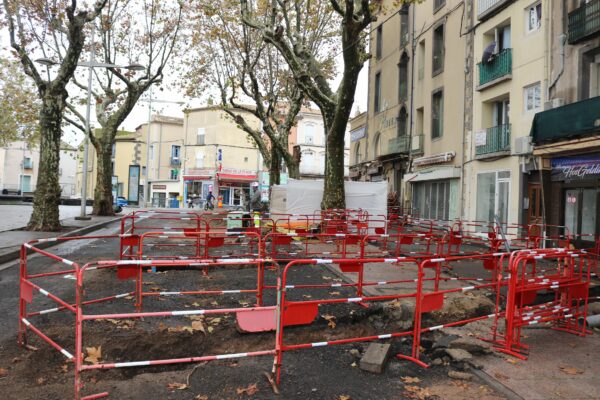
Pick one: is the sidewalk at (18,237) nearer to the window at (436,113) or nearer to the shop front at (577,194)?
the shop front at (577,194)

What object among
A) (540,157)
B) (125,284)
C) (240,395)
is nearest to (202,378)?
(240,395)

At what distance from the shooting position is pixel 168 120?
54312mm

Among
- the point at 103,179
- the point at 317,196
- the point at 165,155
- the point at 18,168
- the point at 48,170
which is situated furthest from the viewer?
the point at 18,168

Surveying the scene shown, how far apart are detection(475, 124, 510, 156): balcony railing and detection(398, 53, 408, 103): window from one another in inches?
324

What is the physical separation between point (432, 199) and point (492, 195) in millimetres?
5013

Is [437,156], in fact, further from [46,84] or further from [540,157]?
[46,84]

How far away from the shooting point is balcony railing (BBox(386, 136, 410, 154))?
82.7ft

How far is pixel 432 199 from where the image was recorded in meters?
23.1

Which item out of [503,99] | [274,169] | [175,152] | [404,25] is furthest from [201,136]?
[503,99]

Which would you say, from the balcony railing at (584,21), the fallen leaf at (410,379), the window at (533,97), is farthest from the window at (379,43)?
the fallen leaf at (410,379)

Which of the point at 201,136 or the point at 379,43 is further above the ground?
the point at 379,43

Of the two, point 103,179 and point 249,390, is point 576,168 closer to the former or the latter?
point 249,390

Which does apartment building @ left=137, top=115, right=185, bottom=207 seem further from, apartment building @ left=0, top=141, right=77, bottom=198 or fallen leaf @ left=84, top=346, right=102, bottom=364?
fallen leaf @ left=84, top=346, right=102, bottom=364

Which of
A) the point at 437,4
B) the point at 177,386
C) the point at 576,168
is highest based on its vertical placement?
the point at 437,4
